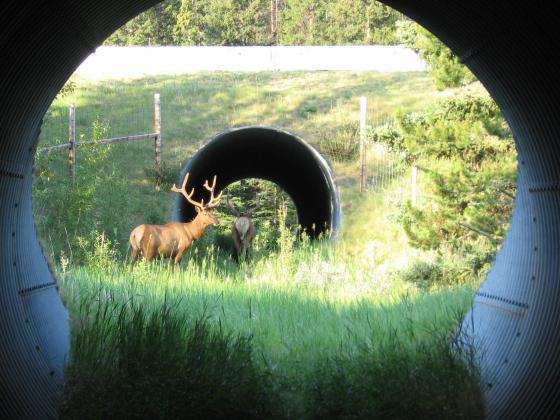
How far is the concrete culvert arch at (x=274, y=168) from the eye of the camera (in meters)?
18.8

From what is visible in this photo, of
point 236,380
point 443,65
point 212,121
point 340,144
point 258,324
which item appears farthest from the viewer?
point 212,121

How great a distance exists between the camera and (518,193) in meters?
7.14

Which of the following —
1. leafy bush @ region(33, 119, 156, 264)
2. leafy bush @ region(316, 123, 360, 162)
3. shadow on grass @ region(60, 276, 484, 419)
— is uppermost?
leafy bush @ region(316, 123, 360, 162)

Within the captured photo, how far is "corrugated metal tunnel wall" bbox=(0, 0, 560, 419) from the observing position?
585 centimetres

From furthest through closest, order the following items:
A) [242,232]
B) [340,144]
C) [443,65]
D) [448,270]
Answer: [340,144] → [242,232] → [443,65] → [448,270]

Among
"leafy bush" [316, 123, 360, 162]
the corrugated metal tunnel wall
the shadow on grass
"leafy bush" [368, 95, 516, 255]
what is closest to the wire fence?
"leafy bush" [316, 123, 360, 162]

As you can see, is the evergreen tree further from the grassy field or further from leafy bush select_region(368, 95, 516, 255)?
the grassy field

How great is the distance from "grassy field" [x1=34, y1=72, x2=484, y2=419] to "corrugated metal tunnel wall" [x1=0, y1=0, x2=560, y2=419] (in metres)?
0.29

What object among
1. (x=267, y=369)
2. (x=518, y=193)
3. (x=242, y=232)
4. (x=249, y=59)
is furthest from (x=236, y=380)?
(x=249, y=59)

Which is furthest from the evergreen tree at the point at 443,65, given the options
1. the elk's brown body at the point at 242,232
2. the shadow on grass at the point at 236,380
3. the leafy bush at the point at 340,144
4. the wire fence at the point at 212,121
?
the shadow on grass at the point at 236,380

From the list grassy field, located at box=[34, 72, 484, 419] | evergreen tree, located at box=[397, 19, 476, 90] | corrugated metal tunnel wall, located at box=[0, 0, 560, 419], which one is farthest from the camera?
evergreen tree, located at box=[397, 19, 476, 90]

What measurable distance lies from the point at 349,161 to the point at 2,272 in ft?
52.3

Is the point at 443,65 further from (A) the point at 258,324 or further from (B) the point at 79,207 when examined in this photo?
(A) the point at 258,324

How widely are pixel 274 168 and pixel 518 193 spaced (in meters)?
17.2
